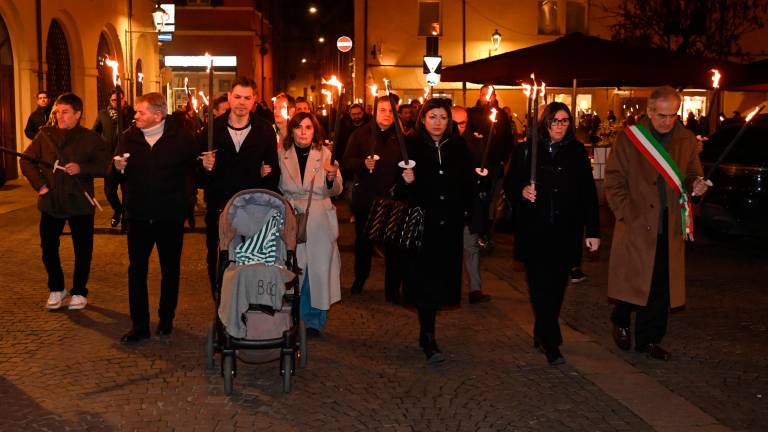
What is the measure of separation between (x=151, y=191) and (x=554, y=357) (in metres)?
3.28

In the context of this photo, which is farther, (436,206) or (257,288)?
(436,206)

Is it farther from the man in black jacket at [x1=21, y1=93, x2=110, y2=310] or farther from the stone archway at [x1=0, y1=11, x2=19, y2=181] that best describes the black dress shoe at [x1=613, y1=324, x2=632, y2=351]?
the stone archway at [x1=0, y1=11, x2=19, y2=181]

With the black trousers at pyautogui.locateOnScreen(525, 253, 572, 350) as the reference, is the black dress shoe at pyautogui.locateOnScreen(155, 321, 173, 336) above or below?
below

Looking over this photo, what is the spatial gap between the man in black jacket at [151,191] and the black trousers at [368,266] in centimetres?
191

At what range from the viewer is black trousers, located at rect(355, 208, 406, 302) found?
361 inches

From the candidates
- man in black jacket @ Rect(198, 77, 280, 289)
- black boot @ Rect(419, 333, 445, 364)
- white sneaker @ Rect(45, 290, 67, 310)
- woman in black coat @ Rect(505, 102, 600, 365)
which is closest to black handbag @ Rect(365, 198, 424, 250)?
black boot @ Rect(419, 333, 445, 364)

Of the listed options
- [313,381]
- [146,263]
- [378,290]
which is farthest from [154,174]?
[378,290]

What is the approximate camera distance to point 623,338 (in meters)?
7.65

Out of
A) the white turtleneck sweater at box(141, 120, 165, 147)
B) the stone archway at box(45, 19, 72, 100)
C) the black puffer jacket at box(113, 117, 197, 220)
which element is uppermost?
the stone archway at box(45, 19, 72, 100)

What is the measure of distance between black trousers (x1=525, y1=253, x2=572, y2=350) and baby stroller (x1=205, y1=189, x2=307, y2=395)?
1.75 meters

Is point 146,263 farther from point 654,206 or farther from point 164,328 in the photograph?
point 654,206

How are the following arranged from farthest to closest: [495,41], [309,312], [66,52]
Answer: [495,41] < [66,52] < [309,312]

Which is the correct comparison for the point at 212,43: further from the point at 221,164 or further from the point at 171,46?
the point at 221,164

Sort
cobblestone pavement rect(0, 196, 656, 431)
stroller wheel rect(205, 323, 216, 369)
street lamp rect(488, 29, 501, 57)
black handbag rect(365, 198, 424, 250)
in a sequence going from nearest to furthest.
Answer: cobblestone pavement rect(0, 196, 656, 431), stroller wheel rect(205, 323, 216, 369), black handbag rect(365, 198, 424, 250), street lamp rect(488, 29, 501, 57)
